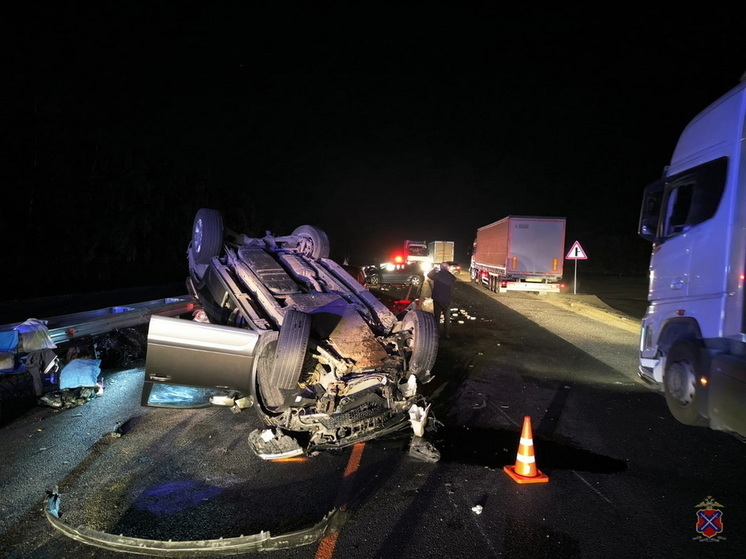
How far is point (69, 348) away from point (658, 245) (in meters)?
7.94

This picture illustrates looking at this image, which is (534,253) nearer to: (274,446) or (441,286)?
(441,286)

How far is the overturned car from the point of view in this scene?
4184mm

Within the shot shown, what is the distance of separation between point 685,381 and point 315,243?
5.12 m

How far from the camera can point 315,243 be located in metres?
7.20

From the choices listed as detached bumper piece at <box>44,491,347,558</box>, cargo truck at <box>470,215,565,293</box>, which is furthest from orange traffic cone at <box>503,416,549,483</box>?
cargo truck at <box>470,215,565,293</box>

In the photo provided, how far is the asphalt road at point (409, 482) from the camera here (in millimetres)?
3129

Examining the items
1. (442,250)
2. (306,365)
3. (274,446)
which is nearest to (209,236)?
(306,365)

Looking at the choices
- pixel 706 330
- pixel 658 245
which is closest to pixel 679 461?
pixel 706 330

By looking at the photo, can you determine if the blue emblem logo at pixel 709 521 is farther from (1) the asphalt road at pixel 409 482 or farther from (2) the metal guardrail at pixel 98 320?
(2) the metal guardrail at pixel 98 320

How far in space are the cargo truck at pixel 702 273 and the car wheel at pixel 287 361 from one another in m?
3.79

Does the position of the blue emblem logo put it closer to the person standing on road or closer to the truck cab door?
the truck cab door

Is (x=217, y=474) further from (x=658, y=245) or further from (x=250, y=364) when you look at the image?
(x=658, y=245)

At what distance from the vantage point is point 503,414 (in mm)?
5523

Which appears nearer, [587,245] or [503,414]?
[503,414]
